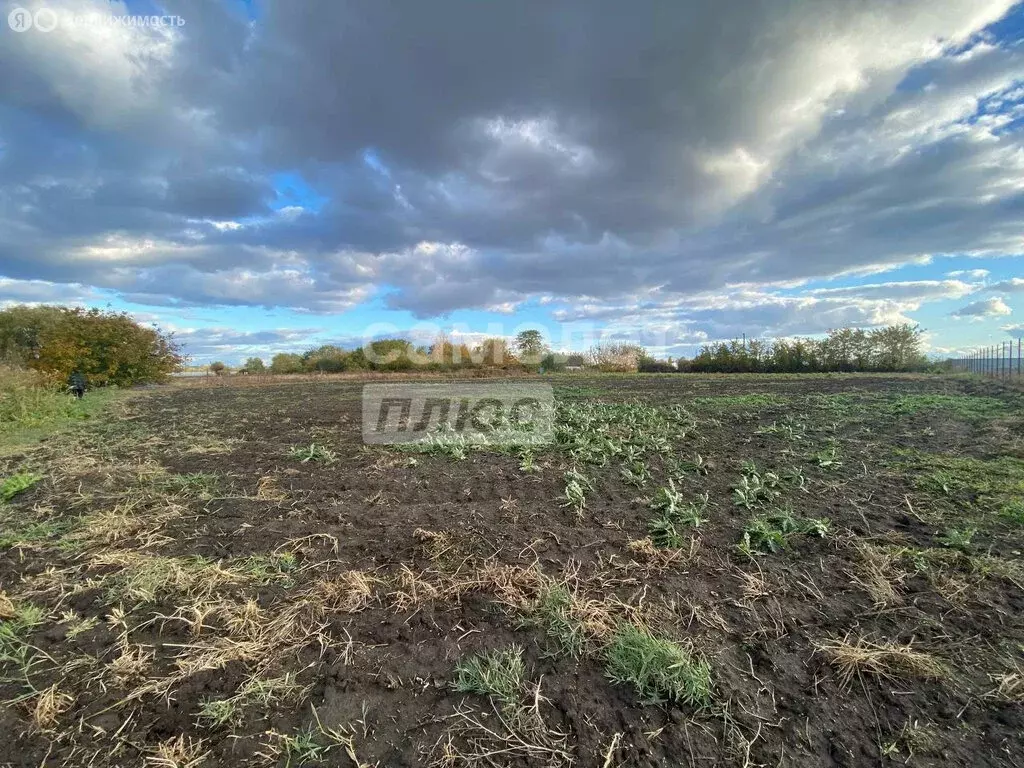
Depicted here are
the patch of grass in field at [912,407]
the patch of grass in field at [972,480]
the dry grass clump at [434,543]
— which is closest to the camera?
the dry grass clump at [434,543]

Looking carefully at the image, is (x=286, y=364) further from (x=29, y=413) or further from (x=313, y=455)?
(x=313, y=455)

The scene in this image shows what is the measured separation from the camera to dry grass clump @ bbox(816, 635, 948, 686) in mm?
2434

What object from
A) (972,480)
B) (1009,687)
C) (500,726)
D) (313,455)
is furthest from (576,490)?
(972,480)

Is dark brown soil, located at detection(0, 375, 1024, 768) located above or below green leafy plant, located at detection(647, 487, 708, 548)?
below

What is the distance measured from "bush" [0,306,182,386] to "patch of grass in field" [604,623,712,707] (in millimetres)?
29693

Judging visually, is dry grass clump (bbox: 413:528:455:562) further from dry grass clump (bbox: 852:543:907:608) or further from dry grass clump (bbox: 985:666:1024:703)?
dry grass clump (bbox: 985:666:1024:703)

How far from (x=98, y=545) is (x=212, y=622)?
2185mm

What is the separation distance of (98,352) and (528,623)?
35931 mm

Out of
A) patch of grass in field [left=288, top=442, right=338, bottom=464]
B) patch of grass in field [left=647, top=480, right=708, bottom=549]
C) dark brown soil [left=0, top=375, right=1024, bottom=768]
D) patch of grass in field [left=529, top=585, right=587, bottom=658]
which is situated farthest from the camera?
patch of grass in field [left=288, top=442, right=338, bottom=464]

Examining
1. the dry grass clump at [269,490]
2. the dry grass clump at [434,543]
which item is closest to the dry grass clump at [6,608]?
the dry grass clump at [269,490]

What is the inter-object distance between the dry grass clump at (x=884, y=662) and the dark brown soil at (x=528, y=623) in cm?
4

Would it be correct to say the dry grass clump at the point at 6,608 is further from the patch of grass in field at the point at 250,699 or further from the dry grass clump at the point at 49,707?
the patch of grass in field at the point at 250,699

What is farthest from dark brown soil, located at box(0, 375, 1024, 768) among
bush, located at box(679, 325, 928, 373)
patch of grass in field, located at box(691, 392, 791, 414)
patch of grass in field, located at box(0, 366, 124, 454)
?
bush, located at box(679, 325, 928, 373)

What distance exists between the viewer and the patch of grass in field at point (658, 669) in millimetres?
2287
